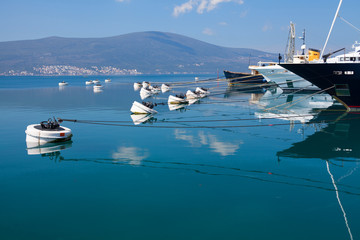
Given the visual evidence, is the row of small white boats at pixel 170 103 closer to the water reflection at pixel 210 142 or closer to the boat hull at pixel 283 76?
the water reflection at pixel 210 142

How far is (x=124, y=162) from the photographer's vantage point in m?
20.8

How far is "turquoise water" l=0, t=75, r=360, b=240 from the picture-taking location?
39.1ft

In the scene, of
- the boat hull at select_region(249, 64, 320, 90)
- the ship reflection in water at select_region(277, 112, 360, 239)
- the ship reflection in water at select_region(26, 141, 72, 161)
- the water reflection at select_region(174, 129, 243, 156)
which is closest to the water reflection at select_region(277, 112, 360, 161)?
the ship reflection in water at select_region(277, 112, 360, 239)

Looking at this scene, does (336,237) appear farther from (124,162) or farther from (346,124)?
(346,124)

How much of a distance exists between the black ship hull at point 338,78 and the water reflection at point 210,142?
58.0ft

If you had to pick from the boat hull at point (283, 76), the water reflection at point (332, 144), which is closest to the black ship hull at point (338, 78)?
the water reflection at point (332, 144)

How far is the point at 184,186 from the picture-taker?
1625 centimetres

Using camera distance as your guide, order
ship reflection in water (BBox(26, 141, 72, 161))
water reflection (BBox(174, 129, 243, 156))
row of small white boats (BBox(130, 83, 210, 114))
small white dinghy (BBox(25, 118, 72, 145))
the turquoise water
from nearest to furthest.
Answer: the turquoise water → ship reflection in water (BBox(26, 141, 72, 161)) → water reflection (BBox(174, 129, 243, 156)) → small white dinghy (BBox(25, 118, 72, 145)) → row of small white boats (BBox(130, 83, 210, 114))

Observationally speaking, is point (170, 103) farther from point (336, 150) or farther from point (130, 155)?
point (336, 150)

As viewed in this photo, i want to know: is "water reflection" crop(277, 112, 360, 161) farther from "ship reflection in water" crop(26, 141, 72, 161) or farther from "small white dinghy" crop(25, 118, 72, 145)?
"small white dinghy" crop(25, 118, 72, 145)

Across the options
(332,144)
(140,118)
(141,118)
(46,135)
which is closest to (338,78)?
(332,144)

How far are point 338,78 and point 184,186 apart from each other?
29715 mm

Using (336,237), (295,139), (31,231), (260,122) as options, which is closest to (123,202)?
(31,231)

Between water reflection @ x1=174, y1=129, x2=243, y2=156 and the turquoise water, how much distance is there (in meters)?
0.09
